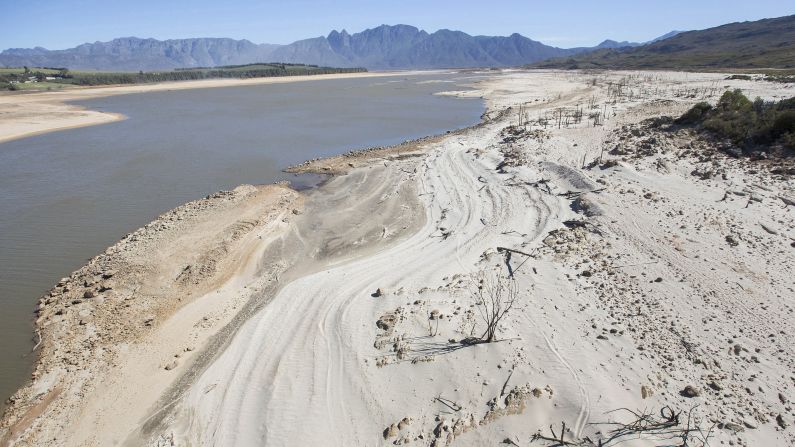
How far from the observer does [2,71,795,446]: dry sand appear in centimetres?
623

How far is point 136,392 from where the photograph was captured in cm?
779

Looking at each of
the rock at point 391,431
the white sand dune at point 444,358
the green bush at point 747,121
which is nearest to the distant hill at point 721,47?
the green bush at point 747,121

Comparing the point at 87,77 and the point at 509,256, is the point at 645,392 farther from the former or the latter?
the point at 87,77

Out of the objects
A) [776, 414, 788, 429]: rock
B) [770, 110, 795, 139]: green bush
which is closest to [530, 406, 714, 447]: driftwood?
[776, 414, 788, 429]: rock

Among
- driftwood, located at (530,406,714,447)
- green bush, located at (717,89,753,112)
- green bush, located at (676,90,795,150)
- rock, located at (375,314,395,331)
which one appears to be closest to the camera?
driftwood, located at (530,406,714,447)

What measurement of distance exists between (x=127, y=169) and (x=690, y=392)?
1070 inches

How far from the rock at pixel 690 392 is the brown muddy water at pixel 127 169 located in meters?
12.1

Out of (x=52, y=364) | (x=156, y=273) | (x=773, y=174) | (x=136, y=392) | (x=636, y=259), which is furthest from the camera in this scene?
(x=773, y=174)

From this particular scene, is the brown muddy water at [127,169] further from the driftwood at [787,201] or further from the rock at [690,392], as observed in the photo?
the driftwood at [787,201]

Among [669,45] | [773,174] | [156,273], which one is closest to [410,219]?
[156,273]

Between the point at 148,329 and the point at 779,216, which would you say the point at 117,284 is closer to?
the point at 148,329

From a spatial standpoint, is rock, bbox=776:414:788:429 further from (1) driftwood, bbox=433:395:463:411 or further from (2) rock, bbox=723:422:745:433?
(1) driftwood, bbox=433:395:463:411

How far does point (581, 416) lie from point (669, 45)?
177889 mm

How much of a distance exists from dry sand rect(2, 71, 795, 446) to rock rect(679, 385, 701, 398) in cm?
3
